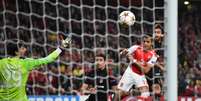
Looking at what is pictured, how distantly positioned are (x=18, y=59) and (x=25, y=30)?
2.68 feet

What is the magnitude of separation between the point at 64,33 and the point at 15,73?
1.06 meters

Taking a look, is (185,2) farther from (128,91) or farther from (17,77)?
(17,77)

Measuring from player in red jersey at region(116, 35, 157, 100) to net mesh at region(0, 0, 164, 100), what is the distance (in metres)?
0.09

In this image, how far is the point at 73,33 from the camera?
654 cm

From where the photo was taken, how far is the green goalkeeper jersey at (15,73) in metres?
5.35

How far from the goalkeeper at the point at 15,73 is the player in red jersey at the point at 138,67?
3.09 feet

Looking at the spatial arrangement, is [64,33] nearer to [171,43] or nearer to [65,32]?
[65,32]

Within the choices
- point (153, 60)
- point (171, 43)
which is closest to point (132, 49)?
point (153, 60)

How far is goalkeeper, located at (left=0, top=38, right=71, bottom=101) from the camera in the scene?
534 cm

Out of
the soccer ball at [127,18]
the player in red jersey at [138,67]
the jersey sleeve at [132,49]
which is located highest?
the soccer ball at [127,18]

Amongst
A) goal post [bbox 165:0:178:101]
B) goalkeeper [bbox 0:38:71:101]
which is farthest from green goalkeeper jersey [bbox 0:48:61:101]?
goal post [bbox 165:0:178:101]

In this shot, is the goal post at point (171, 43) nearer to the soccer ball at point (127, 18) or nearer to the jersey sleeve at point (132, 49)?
the soccer ball at point (127, 18)

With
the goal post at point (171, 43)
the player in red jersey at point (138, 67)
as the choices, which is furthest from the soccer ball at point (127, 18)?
the goal post at point (171, 43)

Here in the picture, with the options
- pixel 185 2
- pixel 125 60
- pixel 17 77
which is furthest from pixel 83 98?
pixel 185 2
